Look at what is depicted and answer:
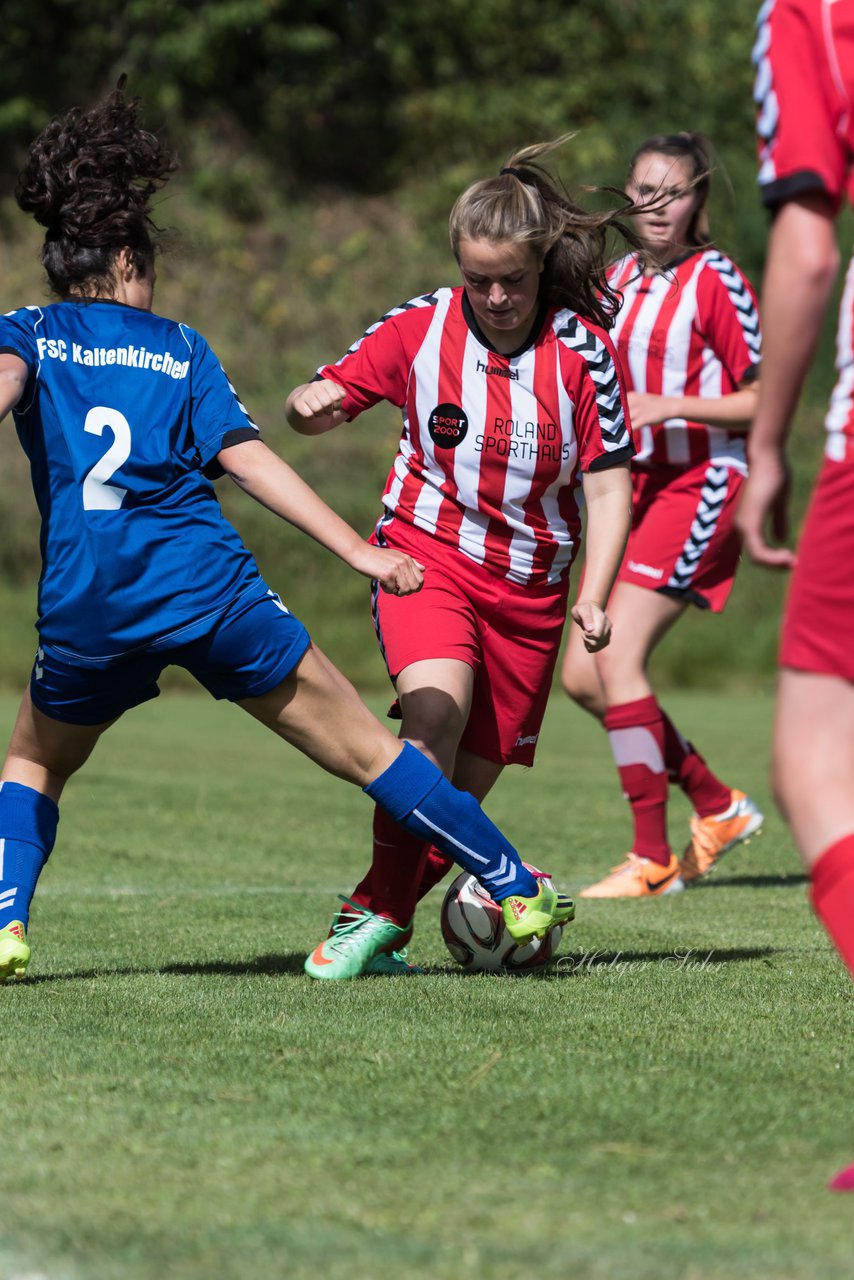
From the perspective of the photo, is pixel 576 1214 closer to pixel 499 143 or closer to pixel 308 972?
pixel 308 972

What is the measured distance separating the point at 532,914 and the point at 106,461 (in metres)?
1.31

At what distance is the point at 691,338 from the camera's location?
580 centimetres

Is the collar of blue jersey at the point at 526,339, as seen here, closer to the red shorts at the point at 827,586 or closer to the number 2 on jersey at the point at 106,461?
the number 2 on jersey at the point at 106,461

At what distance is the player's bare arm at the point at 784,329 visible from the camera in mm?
2305

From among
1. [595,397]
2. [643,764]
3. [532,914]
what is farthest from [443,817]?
[643,764]

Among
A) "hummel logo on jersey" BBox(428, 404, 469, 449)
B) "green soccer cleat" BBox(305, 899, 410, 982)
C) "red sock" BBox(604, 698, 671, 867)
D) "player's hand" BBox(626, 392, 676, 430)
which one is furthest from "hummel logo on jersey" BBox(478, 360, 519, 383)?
"red sock" BBox(604, 698, 671, 867)

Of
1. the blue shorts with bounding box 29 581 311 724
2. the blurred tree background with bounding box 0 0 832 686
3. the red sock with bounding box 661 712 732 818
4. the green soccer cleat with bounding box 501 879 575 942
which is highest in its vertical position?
the blurred tree background with bounding box 0 0 832 686

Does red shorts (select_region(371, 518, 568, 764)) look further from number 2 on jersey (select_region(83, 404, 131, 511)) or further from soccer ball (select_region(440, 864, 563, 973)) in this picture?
number 2 on jersey (select_region(83, 404, 131, 511))

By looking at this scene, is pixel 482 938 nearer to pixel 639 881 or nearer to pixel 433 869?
pixel 433 869

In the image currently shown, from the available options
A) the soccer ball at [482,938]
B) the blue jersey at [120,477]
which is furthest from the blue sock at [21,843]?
the soccer ball at [482,938]

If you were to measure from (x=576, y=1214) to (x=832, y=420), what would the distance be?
1.07 m

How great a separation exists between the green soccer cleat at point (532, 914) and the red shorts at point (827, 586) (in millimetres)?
1594

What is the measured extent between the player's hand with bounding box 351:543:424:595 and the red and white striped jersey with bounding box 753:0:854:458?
4.19 feet

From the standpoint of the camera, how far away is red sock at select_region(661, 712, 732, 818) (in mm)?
6242
